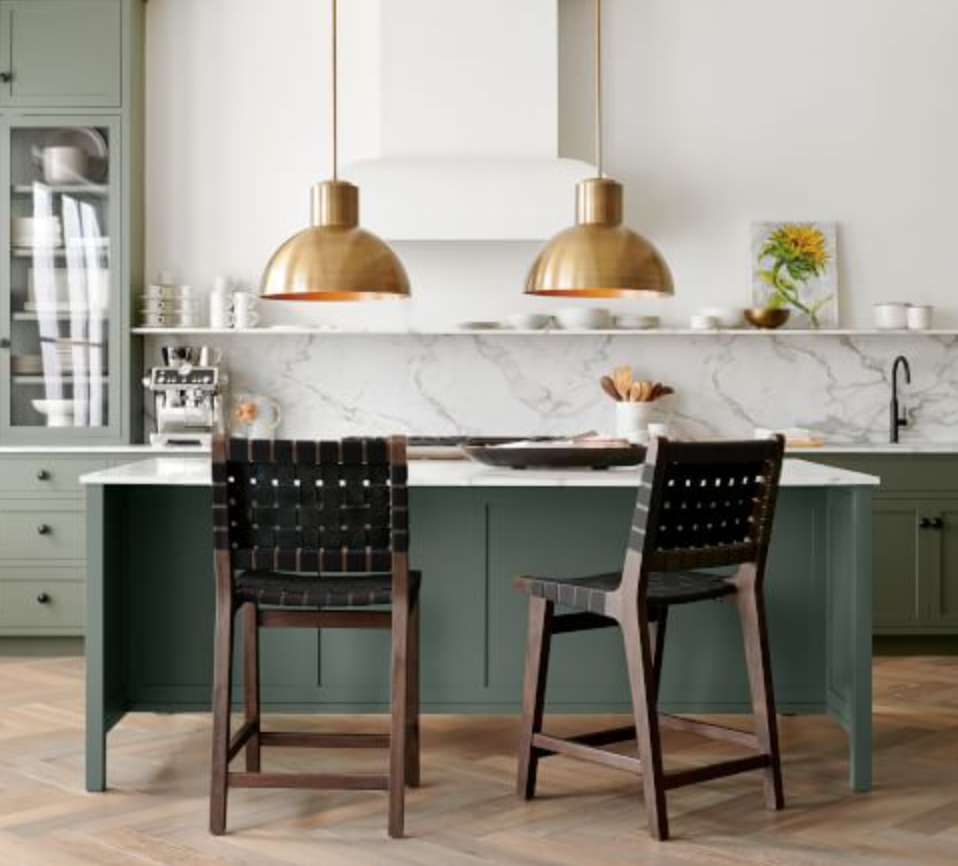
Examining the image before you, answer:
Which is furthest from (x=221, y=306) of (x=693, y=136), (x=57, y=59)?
(x=693, y=136)

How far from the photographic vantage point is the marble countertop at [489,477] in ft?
11.4

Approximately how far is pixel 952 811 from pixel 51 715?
264 centimetres

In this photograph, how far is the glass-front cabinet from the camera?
5691 millimetres

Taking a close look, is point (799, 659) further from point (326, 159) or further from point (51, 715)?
point (326, 159)

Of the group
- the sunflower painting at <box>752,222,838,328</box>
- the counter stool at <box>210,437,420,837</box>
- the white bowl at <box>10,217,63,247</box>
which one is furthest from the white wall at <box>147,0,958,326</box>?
the counter stool at <box>210,437,420,837</box>

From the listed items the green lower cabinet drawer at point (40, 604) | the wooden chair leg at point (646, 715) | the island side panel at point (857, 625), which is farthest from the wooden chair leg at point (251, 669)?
the green lower cabinet drawer at point (40, 604)

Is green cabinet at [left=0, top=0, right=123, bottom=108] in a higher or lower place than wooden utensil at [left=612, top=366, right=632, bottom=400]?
higher

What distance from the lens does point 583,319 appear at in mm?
5801

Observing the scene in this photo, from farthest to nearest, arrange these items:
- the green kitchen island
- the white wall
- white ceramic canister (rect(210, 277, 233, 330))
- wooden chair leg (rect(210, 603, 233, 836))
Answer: the white wall, white ceramic canister (rect(210, 277, 233, 330)), the green kitchen island, wooden chair leg (rect(210, 603, 233, 836))

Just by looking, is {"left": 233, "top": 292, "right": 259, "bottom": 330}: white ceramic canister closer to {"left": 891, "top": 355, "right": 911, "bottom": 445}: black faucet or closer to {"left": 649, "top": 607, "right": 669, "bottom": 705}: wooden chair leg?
{"left": 891, "top": 355, "right": 911, "bottom": 445}: black faucet

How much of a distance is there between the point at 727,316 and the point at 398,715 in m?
3.12

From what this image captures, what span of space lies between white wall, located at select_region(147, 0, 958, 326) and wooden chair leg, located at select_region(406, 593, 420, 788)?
8.73ft

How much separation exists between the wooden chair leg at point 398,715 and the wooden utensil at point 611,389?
9.06 feet

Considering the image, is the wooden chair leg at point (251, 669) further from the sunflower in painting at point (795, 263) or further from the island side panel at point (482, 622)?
the sunflower in painting at point (795, 263)
